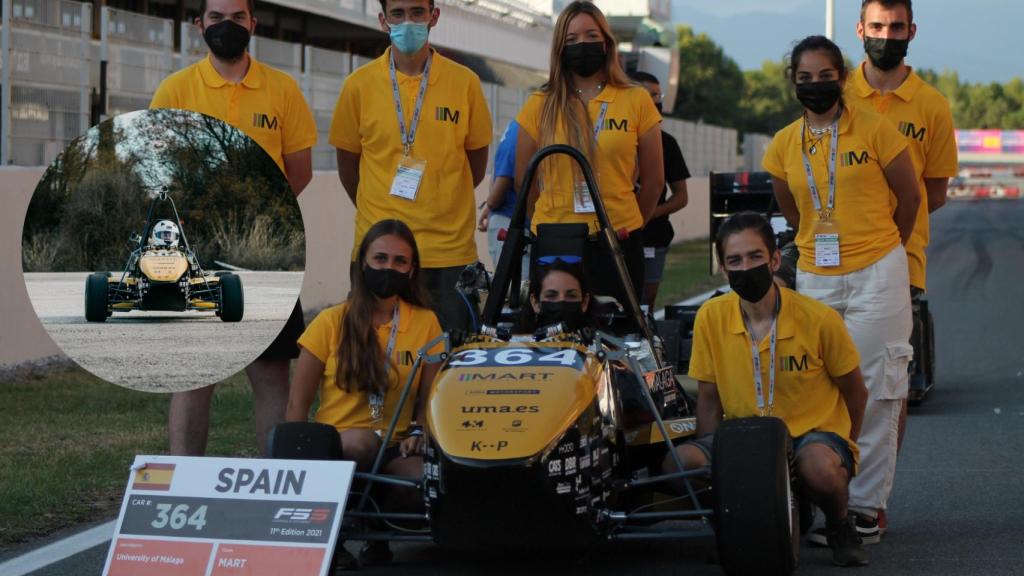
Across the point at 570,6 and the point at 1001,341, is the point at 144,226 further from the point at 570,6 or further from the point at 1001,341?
the point at 1001,341

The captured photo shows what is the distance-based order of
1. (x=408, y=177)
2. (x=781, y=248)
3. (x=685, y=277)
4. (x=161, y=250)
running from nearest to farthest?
(x=161, y=250), (x=408, y=177), (x=781, y=248), (x=685, y=277)

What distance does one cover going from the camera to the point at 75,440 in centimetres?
966

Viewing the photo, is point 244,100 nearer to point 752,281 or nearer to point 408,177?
point 408,177

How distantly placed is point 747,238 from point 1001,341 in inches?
378

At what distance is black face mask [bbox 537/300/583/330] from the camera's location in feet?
21.8

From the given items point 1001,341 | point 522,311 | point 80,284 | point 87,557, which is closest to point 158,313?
point 80,284

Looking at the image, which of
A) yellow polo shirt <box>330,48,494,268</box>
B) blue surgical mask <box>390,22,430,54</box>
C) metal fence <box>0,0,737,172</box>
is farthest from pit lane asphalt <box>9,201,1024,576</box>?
metal fence <box>0,0,737,172</box>

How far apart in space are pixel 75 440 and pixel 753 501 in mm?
4911

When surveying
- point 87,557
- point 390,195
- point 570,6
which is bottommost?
point 87,557

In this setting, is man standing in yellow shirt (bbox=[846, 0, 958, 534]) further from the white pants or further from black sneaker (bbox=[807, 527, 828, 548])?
black sneaker (bbox=[807, 527, 828, 548])

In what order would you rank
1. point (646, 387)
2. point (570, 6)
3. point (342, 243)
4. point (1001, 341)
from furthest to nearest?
point (342, 243) → point (1001, 341) → point (570, 6) → point (646, 387)

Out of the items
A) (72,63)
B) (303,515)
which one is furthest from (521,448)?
(72,63)

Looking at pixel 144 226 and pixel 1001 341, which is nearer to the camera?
pixel 144 226

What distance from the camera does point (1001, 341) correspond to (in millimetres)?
15547
